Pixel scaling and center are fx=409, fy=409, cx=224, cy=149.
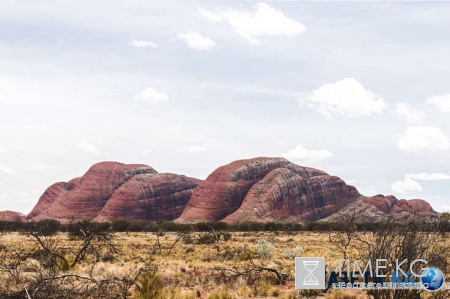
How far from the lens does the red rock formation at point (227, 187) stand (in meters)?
145

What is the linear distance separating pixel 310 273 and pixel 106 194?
6535 inches

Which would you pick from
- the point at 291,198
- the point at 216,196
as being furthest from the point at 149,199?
the point at 291,198

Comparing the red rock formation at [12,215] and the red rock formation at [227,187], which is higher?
the red rock formation at [227,187]

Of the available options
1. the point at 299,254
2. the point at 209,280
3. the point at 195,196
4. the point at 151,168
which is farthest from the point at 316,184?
the point at 209,280

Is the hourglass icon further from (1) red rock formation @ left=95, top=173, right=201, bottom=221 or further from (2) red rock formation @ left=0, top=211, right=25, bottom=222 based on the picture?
(2) red rock formation @ left=0, top=211, right=25, bottom=222

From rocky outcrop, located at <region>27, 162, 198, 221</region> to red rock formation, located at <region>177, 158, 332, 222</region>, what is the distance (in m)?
15.0

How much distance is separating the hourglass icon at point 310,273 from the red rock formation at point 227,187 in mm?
128235

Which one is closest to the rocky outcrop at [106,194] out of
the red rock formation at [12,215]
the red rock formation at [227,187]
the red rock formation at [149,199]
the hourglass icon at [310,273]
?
the red rock formation at [149,199]

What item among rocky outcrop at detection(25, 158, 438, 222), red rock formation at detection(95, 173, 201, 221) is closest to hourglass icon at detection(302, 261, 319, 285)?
rocky outcrop at detection(25, 158, 438, 222)

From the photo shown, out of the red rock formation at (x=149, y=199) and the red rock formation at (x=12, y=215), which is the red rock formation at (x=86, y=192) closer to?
the red rock formation at (x=12, y=215)

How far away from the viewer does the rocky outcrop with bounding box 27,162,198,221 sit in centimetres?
15825

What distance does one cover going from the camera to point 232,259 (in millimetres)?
22141

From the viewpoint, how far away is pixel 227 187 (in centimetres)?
14912

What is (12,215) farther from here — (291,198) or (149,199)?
(291,198)
